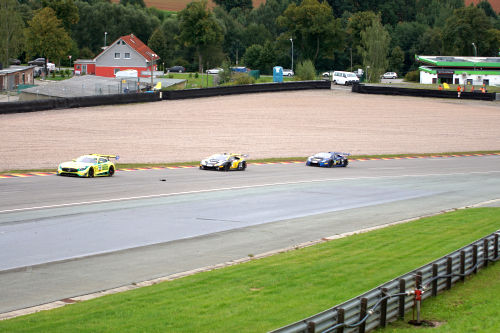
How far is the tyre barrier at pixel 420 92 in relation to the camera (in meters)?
79.6

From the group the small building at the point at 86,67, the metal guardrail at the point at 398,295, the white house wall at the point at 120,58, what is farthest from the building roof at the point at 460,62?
the metal guardrail at the point at 398,295

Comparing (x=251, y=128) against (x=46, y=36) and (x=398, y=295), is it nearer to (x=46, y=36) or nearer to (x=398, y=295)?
(x=398, y=295)

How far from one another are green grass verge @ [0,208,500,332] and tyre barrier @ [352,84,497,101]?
216 ft

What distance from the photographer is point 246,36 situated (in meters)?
166

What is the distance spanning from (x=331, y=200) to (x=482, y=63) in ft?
310

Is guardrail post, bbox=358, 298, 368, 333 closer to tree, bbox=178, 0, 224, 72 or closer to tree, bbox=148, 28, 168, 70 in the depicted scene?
tree, bbox=178, 0, 224, 72

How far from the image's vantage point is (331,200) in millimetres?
26906

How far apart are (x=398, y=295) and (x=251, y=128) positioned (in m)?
45.6

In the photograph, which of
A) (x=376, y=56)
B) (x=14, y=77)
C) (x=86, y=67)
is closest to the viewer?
(x=14, y=77)

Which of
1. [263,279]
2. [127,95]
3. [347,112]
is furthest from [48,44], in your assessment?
[263,279]

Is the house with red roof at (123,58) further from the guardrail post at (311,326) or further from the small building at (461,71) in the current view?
the guardrail post at (311,326)

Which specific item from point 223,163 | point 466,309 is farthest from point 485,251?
point 223,163

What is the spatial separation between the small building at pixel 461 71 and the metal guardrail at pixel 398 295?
103 meters

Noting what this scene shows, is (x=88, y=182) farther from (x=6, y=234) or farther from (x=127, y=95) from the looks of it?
(x=127, y=95)
